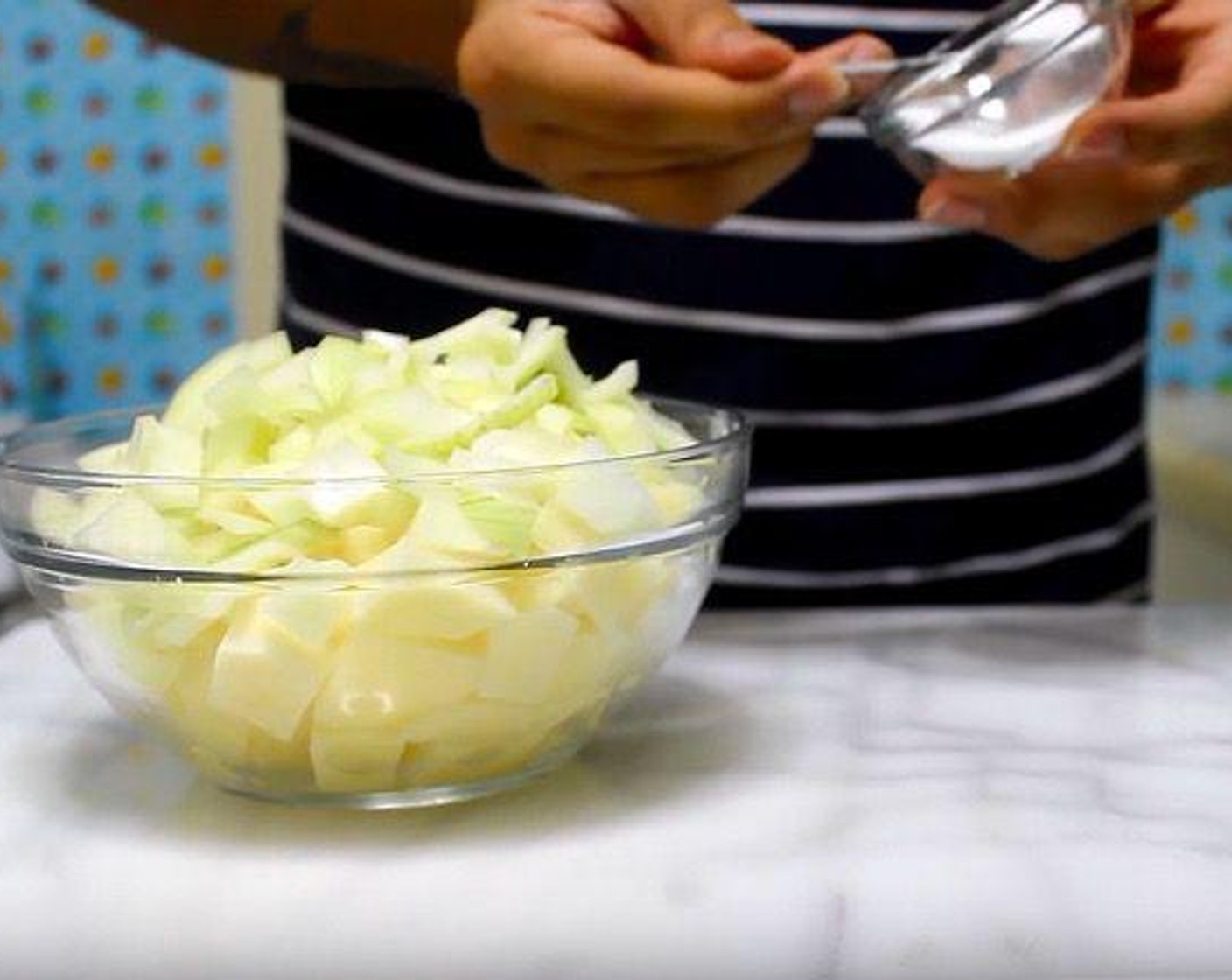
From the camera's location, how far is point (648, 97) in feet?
1.90

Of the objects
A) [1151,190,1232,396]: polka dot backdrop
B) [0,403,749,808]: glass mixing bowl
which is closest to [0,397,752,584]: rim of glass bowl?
[0,403,749,808]: glass mixing bowl

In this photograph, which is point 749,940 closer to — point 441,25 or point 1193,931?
point 1193,931

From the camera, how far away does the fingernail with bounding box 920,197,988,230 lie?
65 cm

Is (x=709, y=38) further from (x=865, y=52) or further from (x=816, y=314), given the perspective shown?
(x=816, y=314)

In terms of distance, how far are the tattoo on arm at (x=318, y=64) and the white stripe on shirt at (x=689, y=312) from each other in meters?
0.08

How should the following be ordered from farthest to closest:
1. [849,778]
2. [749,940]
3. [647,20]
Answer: [647,20] < [849,778] < [749,940]

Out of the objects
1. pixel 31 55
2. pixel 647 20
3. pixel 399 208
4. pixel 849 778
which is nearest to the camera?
pixel 849 778

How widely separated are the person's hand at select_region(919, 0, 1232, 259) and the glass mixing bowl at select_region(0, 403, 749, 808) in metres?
0.21

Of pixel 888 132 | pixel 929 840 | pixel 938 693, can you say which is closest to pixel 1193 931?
pixel 929 840

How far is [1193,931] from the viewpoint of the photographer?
0.41 meters

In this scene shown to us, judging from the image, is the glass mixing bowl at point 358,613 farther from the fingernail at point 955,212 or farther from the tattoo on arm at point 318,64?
the tattoo on arm at point 318,64

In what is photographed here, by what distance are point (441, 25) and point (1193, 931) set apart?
1.46ft

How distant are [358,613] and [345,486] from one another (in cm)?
3

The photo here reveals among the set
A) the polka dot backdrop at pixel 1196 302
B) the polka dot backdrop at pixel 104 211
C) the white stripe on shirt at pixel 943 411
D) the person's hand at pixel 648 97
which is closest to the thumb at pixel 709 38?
the person's hand at pixel 648 97
